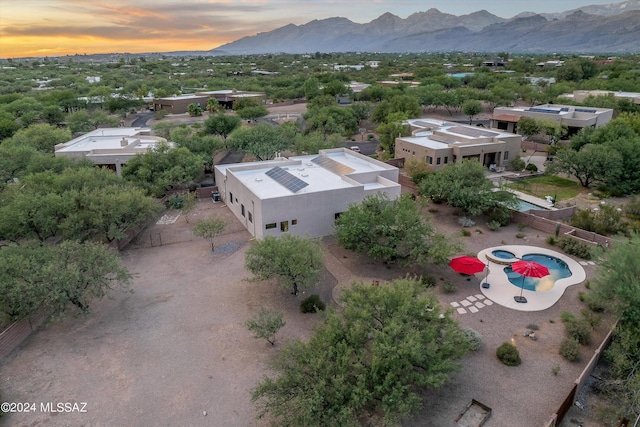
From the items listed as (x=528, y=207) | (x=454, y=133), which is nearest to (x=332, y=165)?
(x=528, y=207)

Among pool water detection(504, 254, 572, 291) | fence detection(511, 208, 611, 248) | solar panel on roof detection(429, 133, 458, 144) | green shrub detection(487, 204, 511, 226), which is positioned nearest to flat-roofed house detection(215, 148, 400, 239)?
green shrub detection(487, 204, 511, 226)

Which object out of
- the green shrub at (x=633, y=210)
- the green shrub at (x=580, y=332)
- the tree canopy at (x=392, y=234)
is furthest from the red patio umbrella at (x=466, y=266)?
the green shrub at (x=633, y=210)

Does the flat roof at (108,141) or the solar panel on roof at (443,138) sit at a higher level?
the flat roof at (108,141)

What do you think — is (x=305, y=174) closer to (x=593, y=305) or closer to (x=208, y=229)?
(x=208, y=229)

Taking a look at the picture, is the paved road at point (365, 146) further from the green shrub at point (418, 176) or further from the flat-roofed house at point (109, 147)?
the flat-roofed house at point (109, 147)

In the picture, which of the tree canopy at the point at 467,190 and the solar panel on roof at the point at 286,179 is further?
the tree canopy at the point at 467,190

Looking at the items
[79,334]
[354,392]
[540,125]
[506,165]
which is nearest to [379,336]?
[354,392]

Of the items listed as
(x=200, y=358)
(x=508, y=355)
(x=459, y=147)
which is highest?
(x=459, y=147)
